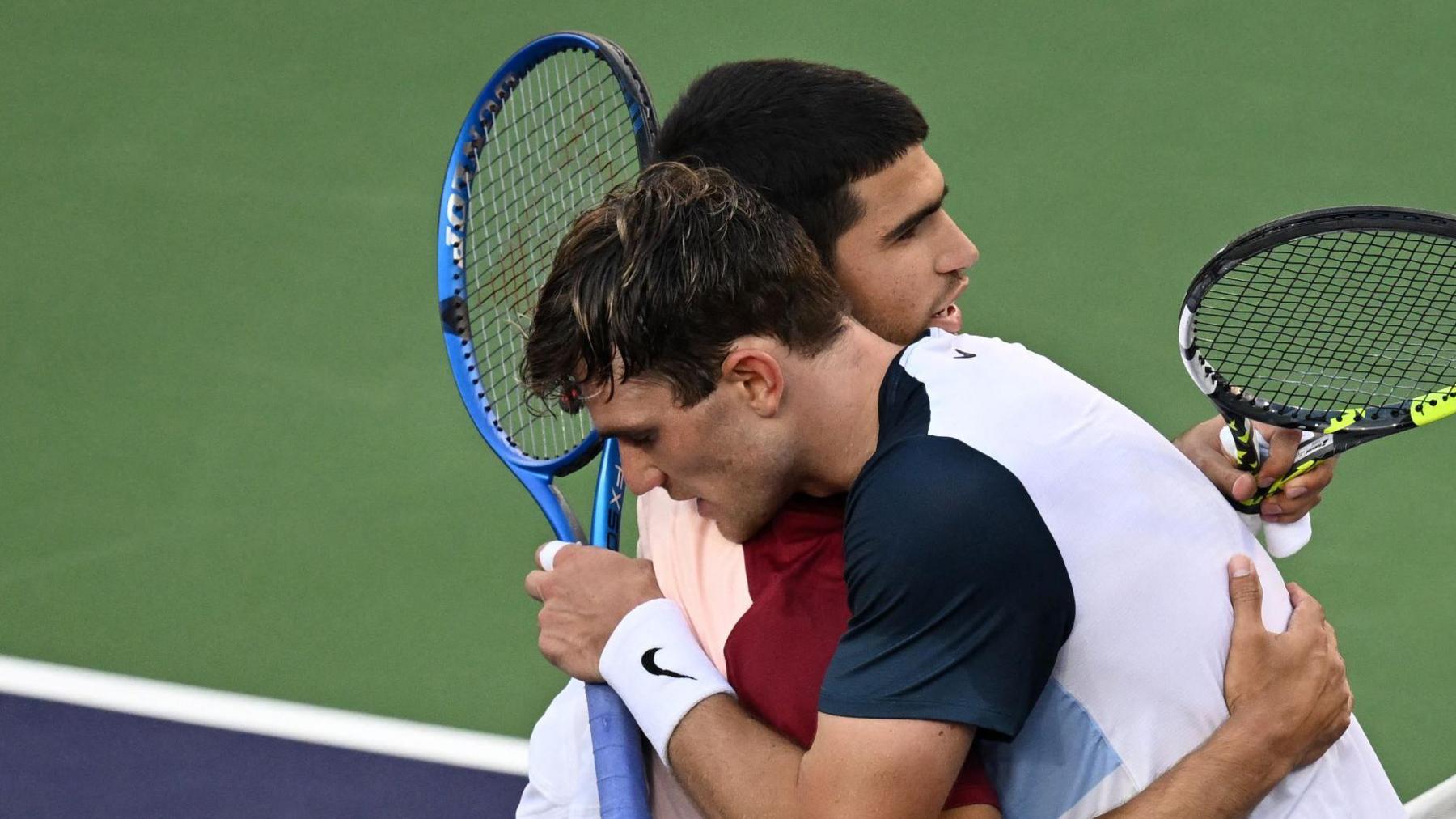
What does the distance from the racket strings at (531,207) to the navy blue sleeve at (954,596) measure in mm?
781

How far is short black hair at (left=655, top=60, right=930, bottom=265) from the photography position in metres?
3.18

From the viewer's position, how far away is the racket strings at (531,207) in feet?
12.3

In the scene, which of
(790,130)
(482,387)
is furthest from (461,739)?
(790,130)

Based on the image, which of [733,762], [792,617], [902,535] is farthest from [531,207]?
[902,535]

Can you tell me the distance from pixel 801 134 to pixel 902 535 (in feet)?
3.61

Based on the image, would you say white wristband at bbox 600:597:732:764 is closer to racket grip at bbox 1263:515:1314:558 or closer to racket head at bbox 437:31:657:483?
racket head at bbox 437:31:657:483

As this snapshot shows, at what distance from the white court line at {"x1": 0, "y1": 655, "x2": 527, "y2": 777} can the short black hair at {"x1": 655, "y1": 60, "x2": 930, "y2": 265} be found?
1400 millimetres

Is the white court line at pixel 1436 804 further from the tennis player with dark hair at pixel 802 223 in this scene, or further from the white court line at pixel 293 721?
the tennis player with dark hair at pixel 802 223

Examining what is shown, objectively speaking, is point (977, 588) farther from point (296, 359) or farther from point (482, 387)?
point (296, 359)

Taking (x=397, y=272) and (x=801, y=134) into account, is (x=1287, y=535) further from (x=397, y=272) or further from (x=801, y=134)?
(x=397, y=272)

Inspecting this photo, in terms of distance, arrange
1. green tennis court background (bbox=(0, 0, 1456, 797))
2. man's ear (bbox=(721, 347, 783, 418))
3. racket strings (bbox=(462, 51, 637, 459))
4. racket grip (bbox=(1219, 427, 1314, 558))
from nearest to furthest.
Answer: man's ear (bbox=(721, 347, 783, 418)) → racket grip (bbox=(1219, 427, 1314, 558)) → racket strings (bbox=(462, 51, 637, 459)) → green tennis court background (bbox=(0, 0, 1456, 797))

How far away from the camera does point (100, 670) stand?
14.8ft

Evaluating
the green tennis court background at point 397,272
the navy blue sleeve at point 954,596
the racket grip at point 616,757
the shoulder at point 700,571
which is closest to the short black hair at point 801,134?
the shoulder at point 700,571

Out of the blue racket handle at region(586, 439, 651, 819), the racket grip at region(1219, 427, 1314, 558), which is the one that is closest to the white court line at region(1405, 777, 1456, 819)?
the racket grip at region(1219, 427, 1314, 558)
